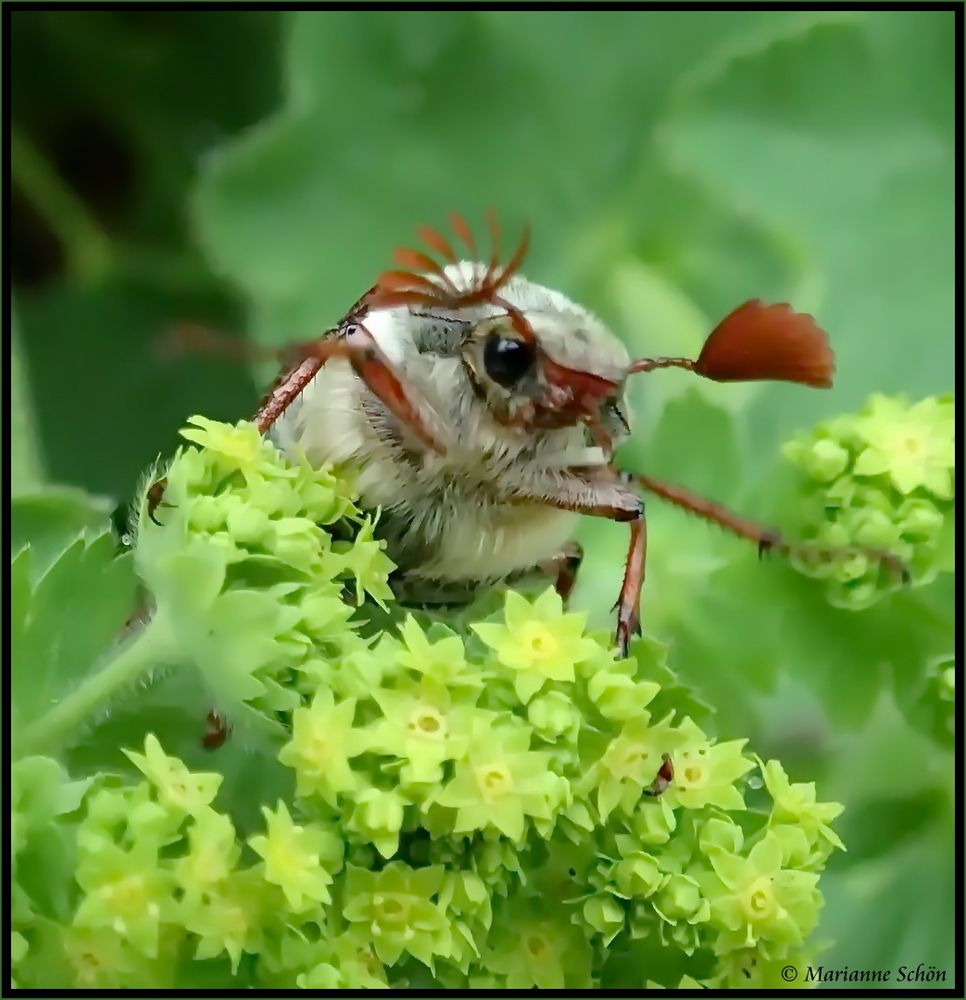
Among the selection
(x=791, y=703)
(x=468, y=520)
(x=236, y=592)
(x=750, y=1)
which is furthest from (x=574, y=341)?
(x=750, y=1)

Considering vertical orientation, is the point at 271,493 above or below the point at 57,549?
below

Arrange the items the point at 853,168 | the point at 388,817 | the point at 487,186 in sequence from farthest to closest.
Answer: the point at 487,186
the point at 853,168
the point at 388,817

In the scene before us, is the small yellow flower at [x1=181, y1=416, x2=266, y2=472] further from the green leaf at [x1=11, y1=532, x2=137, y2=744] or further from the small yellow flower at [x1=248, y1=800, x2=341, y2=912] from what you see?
the small yellow flower at [x1=248, y1=800, x2=341, y2=912]

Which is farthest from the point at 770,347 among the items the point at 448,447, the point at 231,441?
the point at 231,441

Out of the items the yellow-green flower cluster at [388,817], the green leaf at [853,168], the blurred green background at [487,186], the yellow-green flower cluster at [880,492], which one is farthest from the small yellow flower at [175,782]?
the green leaf at [853,168]

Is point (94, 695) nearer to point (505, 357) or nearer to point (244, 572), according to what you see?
point (244, 572)

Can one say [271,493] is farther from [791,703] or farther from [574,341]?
[791,703]
